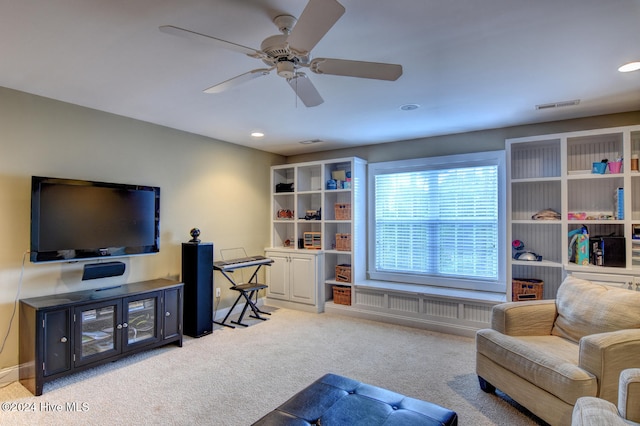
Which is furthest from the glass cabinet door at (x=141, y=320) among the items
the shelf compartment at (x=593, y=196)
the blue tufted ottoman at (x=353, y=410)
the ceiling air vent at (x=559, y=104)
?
the shelf compartment at (x=593, y=196)

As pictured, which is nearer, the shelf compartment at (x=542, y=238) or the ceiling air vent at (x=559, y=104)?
the ceiling air vent at (x=559, y=104)

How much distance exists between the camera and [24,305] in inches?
109

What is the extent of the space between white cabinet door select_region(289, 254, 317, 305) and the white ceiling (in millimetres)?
2057

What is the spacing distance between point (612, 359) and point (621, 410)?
18.8 inches

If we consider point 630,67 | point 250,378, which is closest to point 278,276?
point 250,378

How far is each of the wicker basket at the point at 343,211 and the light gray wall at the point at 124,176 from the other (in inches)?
47.4

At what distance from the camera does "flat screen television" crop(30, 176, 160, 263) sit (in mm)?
2898

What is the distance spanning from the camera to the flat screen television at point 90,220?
2.90 m

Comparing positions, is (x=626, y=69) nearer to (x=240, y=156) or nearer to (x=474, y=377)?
(x=474, y=377)

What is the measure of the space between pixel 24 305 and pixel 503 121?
4.87 meters

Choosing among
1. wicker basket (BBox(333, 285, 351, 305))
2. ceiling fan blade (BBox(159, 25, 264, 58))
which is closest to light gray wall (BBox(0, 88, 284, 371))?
wicker basket (BBox(333, 285, 351, 305))

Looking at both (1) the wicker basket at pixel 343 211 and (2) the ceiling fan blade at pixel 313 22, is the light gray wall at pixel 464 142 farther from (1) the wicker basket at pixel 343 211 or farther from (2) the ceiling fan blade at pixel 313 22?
(2) the ceiling fan blade at pixel 313 22

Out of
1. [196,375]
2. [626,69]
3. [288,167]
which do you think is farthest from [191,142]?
[626,69]

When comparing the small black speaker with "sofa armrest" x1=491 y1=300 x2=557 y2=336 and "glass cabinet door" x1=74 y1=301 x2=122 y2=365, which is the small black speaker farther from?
"sofa armrest" x1=491 y1=300 x2=557 y2=336
